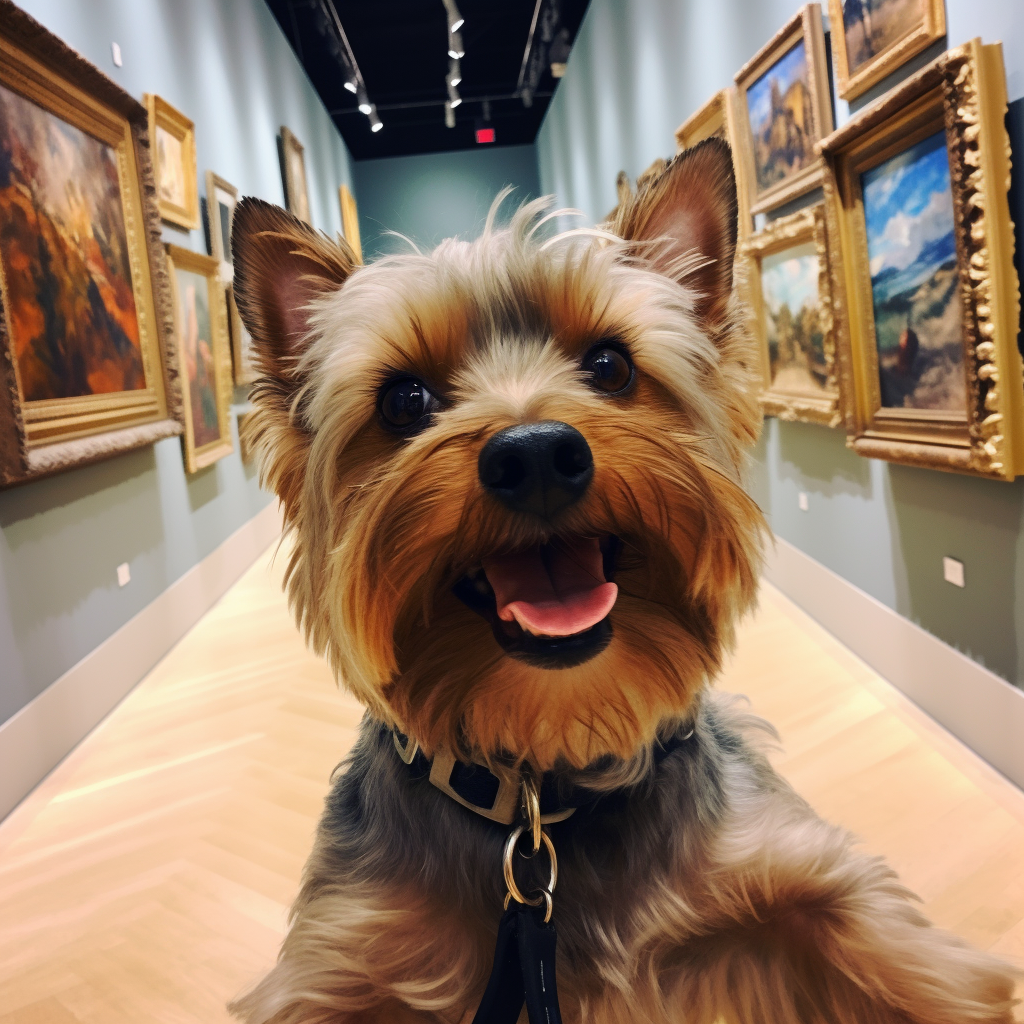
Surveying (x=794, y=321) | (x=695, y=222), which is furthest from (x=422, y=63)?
(x=695, y=222)

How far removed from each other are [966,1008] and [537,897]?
63 centimetres

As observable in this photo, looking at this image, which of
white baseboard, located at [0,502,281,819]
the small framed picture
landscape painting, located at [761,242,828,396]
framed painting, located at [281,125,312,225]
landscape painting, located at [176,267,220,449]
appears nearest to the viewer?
white baseboard, located at [0,502,281,819]

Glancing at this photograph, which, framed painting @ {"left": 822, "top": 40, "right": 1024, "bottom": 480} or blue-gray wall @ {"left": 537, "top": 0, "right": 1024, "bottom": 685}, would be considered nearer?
framed painting @ {"left": 822, "top": 40, "right": 1024, "bottom": 480}

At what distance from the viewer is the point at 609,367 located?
1318mm

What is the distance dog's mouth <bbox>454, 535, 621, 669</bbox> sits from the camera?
1.12 meters

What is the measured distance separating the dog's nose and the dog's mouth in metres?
0.12

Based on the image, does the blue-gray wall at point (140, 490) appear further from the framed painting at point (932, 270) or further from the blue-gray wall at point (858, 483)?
the framed painting at point (932, 270)

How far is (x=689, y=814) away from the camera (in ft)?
4.27

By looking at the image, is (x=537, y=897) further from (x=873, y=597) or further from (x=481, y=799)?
(x=873, y=597)

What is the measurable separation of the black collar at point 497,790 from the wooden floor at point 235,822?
0.87m

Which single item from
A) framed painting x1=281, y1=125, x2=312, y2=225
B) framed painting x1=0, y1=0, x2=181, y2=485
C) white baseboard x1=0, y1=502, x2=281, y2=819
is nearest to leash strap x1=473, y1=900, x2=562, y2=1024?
white baseboard x1=0, y1=502, x2=281, y2=819

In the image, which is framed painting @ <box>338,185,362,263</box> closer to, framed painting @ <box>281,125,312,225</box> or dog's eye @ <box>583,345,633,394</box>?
framed painting @ <box>281,125,312,225</box>

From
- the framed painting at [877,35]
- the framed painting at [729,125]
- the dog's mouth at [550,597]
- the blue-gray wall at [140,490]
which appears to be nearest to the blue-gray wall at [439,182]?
the blue-gray wall at [140,490]

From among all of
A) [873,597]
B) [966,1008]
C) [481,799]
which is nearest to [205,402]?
[873,597]
